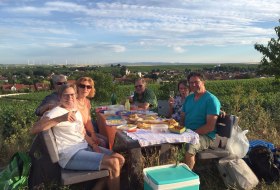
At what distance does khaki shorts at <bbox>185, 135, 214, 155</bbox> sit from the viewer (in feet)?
11.6

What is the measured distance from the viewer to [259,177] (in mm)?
3900

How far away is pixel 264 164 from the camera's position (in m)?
3.87

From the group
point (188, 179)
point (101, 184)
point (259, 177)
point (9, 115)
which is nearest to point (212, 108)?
point (259, 177)

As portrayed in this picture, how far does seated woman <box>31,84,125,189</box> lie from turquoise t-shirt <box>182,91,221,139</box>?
1.24 m

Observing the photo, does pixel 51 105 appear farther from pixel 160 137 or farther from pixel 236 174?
pixel 236 174

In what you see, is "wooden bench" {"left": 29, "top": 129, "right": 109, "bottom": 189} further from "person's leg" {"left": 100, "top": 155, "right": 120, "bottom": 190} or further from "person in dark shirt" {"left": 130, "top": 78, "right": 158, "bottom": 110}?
"person in dark shirt" {"left": 130, "top": 78, "right": 158, "bottom": 110}

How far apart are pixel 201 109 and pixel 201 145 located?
20.5 inches

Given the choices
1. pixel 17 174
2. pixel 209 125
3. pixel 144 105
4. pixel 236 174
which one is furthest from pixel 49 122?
pixel 144 105

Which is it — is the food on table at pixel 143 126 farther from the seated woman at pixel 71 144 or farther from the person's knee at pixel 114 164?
the person's knee at pixel 114 164

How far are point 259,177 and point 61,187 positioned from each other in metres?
2.31

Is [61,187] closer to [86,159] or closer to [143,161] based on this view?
[86,159]

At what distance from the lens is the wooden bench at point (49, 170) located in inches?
120

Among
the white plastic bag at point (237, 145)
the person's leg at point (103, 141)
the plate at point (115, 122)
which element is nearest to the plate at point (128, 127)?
the plate at point (115, 122)

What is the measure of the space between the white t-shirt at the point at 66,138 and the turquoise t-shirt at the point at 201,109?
4.73 feet
